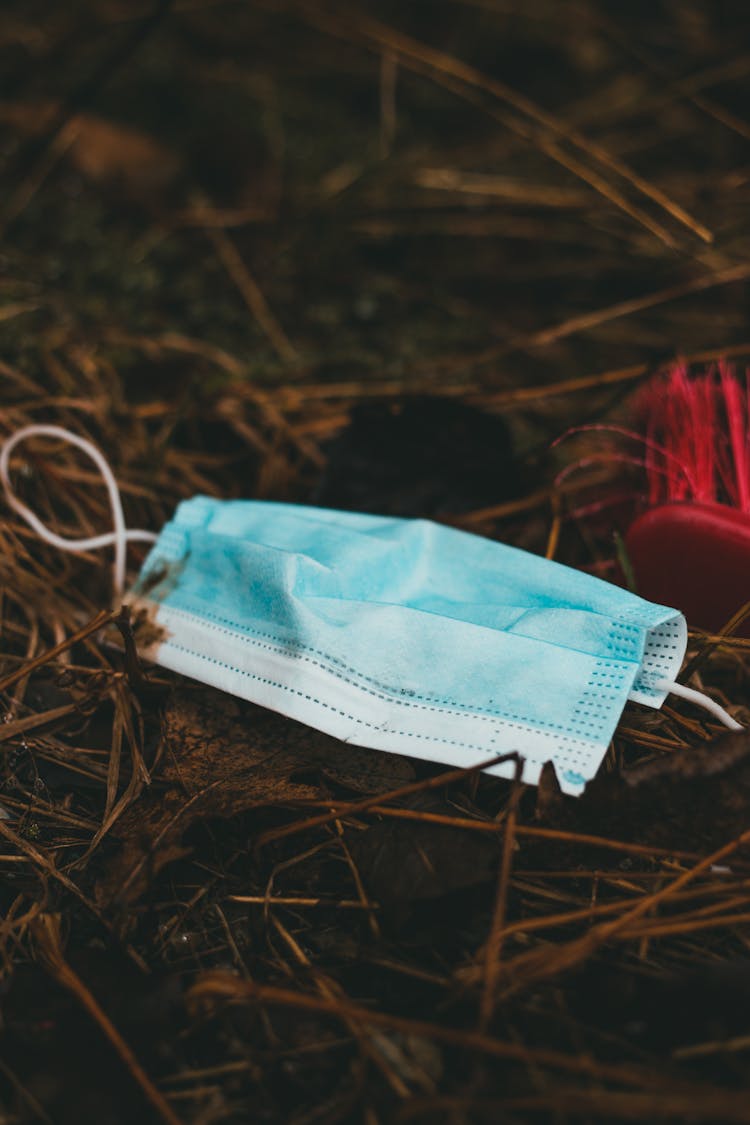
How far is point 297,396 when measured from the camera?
5.24ft

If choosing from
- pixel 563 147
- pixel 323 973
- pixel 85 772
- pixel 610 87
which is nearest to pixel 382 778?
pixel 323 973

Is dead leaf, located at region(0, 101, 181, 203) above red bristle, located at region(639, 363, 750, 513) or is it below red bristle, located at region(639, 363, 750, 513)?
above

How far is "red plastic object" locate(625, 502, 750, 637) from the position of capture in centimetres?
107

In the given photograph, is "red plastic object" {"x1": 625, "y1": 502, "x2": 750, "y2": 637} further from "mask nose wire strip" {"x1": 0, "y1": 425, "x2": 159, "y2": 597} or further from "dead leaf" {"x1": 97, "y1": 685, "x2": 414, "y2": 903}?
"mask nose wire strip" {"x1": 0, "y1": 425, "x2": 159, "y2": 597}

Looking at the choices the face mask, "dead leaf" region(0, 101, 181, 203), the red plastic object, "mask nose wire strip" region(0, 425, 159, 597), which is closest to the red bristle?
the red plastic object

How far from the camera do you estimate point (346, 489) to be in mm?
1397

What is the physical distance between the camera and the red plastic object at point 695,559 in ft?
3.51

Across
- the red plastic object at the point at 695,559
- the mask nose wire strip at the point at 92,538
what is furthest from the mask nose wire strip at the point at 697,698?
the mask nose wire strip at the point at 92,538

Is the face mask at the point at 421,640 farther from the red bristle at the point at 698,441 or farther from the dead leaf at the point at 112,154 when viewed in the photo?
the dead leaf at the point at 112,154

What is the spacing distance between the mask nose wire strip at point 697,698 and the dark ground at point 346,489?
52 millimetres

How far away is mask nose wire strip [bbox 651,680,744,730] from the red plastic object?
166mm

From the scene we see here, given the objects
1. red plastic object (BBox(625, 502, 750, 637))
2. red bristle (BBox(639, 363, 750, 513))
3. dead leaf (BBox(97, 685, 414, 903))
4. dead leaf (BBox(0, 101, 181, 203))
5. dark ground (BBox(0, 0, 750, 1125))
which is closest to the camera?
dark ground (BBox(0, 0, 750, 1125))

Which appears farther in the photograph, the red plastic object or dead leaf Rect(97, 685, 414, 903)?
the red plastic object

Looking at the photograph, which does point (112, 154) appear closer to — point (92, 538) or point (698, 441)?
point (92, 538)
